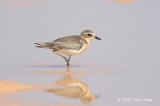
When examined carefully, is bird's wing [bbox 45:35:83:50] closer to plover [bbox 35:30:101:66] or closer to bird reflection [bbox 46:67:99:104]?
plover [bbox 35:30:101:66]

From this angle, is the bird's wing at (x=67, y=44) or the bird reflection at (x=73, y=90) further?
the bird's wing at (x=67, y=44)

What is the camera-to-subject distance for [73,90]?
1044 cm

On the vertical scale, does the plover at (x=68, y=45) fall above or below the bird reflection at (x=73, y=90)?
above

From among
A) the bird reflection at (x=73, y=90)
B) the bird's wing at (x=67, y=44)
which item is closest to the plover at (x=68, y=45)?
the bird's wing at (x=67, y=44)

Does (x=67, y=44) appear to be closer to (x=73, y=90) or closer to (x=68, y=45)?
(x=68, y=45)

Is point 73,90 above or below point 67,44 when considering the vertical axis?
below

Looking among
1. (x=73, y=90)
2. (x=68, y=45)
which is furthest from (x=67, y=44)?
(x=73, y=90)

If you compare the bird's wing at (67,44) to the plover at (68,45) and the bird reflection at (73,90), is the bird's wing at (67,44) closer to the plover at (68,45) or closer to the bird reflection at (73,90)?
the plover at (68,45)

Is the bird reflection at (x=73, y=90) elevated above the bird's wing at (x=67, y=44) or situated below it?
below

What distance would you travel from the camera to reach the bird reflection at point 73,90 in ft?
31.8

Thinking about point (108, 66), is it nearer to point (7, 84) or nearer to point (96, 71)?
point (96, 71)

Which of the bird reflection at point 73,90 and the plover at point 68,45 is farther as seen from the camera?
the plover at point 68,45

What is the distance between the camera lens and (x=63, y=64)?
49.5ft

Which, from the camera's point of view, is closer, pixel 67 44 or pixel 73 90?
pixel 73 90
